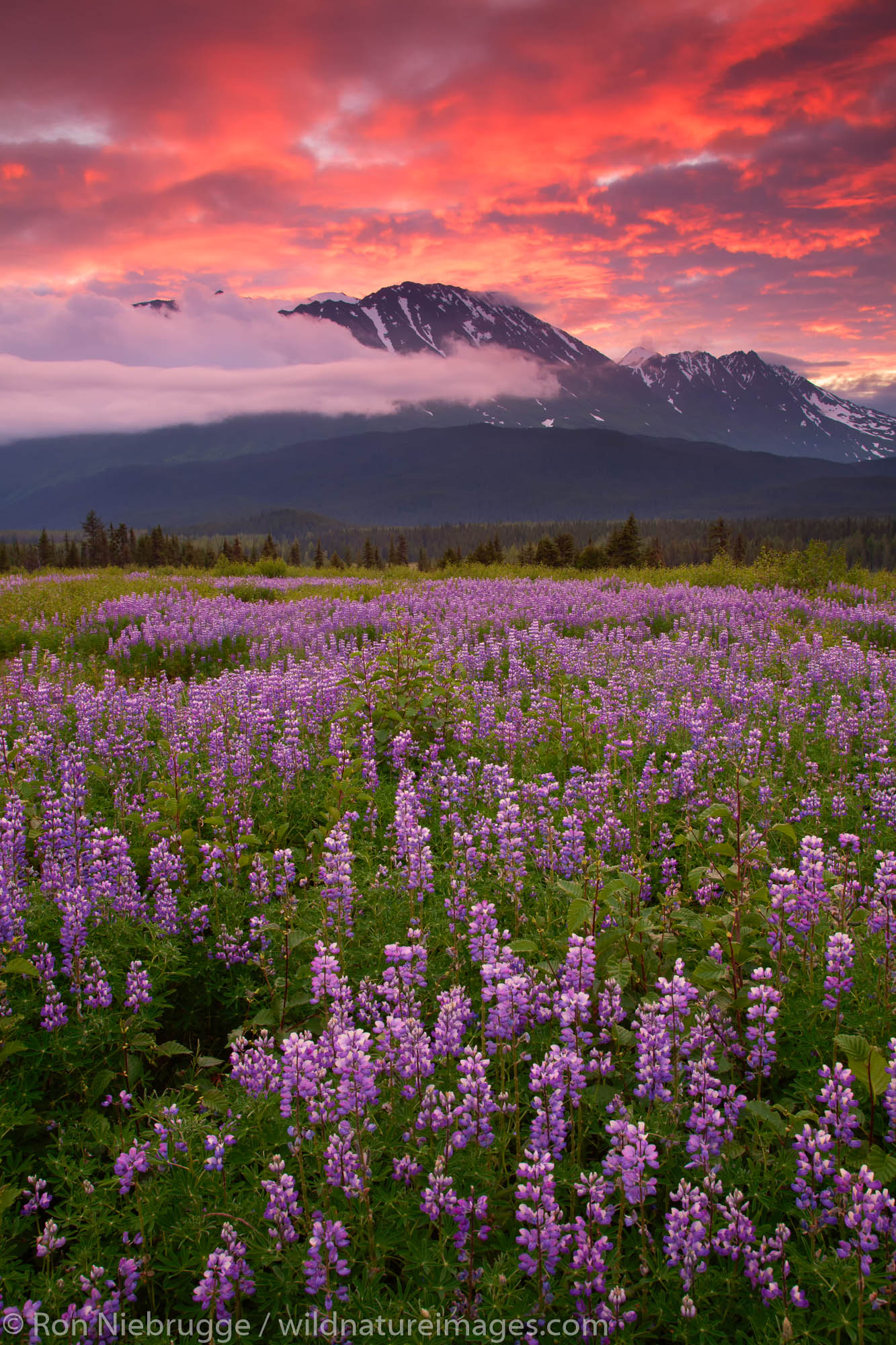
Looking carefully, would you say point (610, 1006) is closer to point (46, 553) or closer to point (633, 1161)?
point (633, 1161)

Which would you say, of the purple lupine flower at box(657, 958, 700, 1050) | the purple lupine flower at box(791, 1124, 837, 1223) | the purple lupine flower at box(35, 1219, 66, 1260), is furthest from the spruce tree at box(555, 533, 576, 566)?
the purple lupine flower at box(35, 1219, 66, 1260)

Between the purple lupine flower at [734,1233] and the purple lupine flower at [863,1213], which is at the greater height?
the purple lupine flower at [863,1213]

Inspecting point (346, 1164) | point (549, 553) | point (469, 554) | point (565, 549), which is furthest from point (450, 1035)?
point (469, 554)

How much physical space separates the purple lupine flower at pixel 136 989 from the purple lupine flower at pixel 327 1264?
5.92 feet

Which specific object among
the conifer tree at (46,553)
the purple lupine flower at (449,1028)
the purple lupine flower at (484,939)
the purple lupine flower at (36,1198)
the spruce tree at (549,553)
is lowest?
the purple lupine flower at (36,1198)

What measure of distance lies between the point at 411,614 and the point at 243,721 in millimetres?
9607

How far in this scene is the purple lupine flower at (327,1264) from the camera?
2.48m

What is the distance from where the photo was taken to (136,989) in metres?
3.94

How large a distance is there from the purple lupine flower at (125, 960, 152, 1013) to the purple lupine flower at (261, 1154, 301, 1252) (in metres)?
1.59

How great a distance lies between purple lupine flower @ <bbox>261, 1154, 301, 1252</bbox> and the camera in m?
2.64

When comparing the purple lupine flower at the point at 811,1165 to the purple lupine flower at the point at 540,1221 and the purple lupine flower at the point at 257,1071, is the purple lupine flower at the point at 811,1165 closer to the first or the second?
the purple lupine flower at the point at 540,1221

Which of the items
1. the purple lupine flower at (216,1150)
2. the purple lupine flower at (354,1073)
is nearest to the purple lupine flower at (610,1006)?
the purple lupine flower at (354,1073)

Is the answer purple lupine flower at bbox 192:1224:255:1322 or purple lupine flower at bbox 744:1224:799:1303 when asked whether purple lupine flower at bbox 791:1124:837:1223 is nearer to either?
purple lupine flower at bbox 744:1224:799:1303

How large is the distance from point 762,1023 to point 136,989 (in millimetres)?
3326
